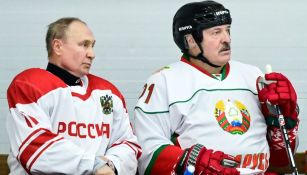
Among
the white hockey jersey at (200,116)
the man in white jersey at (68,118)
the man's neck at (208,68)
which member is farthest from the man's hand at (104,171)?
the man's neck at (208,68)

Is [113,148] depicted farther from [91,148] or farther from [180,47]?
[180,47]

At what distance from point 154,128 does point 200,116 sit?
21 centimetres

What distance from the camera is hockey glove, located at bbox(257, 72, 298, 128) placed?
359cm

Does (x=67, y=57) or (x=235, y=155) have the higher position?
(x=67, y=57)

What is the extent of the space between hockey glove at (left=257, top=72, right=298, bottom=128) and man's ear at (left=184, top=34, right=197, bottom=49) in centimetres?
35

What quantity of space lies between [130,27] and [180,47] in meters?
0.43

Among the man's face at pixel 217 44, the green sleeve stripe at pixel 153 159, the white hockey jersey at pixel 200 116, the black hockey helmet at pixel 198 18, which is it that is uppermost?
the black hockey helmet at pixel 198 18

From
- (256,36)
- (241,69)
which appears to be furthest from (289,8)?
(241,69)

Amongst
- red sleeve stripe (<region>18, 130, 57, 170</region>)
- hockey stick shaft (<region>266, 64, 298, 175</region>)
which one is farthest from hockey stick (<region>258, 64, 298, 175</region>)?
red sleeve stripe (<region>18, 130, 57, 170</region>)

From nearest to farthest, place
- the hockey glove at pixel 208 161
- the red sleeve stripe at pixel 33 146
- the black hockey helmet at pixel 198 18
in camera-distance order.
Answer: the red sleeve stripe at pixel 33 146, the hockey glove at pixel 208 161, the black hockey helmet at pixel 198 18

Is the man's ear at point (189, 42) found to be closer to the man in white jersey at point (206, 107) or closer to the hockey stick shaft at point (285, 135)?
the man in white jersey at point (206, 107)

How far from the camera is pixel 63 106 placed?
3375 millimetres

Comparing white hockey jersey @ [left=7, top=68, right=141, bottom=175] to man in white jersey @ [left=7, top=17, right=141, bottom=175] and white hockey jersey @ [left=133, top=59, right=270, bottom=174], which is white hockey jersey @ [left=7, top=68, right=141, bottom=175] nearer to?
man in white jersey @ [left=7, top=17, right=141, bottom=175]

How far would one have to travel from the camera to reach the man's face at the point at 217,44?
12.2ft
